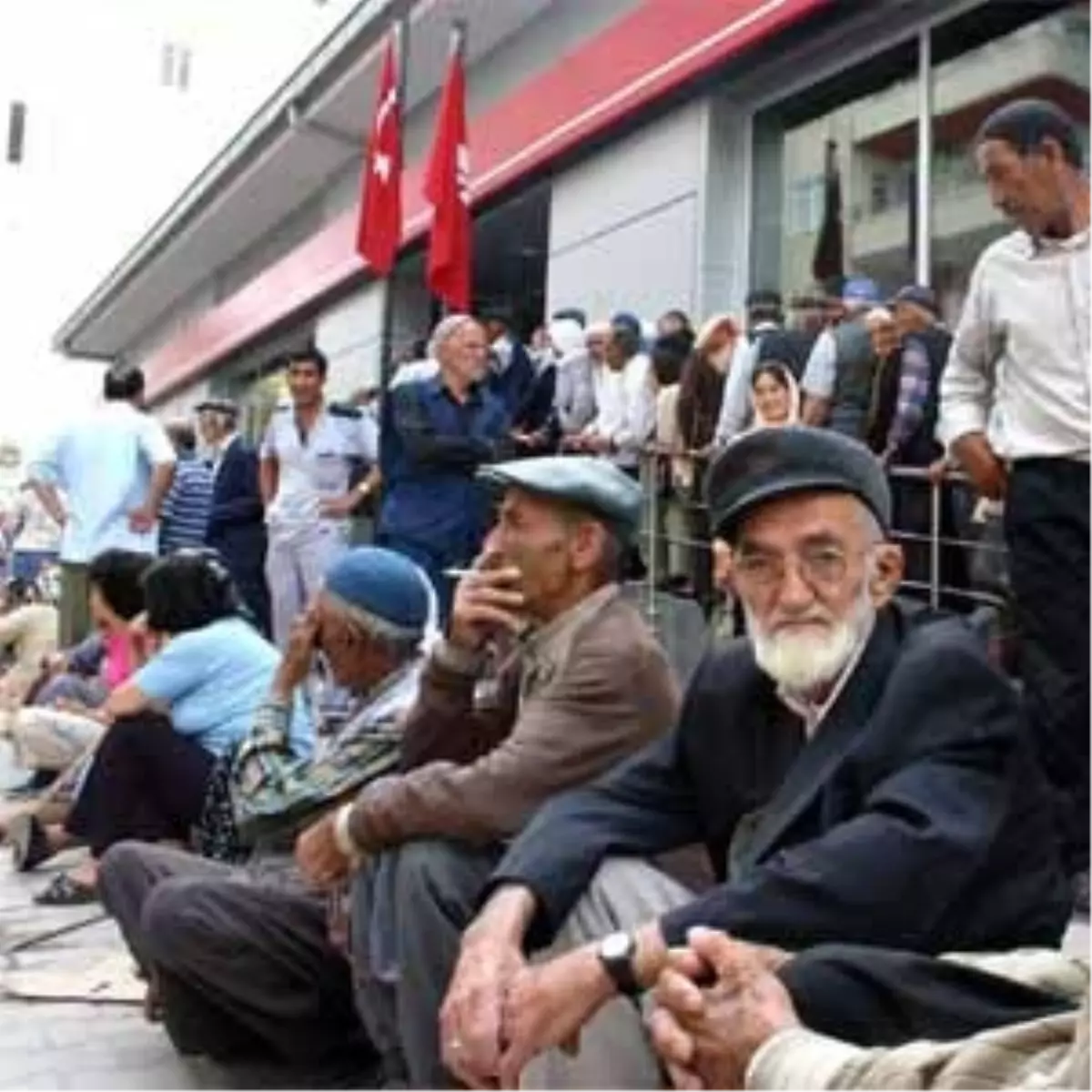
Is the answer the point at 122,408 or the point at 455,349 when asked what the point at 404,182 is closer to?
the point at 122,408

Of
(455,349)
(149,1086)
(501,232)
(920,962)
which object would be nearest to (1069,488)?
(920,962)

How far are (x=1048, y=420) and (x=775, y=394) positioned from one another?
2958 millimetres

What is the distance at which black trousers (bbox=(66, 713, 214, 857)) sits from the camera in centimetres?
447

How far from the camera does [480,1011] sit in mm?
2184

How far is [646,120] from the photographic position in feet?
33.2

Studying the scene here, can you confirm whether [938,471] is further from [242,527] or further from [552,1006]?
[242,527]

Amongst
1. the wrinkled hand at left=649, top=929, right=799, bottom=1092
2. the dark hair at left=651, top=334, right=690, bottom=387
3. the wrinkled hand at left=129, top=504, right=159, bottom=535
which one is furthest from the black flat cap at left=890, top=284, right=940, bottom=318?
the wrinkled hand at left=649, top=929, right=799, bottom=1092

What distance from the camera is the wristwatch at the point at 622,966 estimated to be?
6.61 ft

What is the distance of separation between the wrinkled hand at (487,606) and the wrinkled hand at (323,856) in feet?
1.40

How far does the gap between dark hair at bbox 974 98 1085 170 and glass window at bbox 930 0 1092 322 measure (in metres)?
3.70

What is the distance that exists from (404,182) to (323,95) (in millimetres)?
2326

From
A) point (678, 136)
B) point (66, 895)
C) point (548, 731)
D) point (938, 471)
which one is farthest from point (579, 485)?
point (678, 136)

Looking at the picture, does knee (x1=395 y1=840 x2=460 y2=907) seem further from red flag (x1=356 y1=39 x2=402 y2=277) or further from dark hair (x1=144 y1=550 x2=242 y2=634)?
red flag (x1=356 y1=39 x2=402 y2=277)

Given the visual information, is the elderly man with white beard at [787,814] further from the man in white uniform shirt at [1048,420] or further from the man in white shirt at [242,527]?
the man in white shirt at [242,527]
